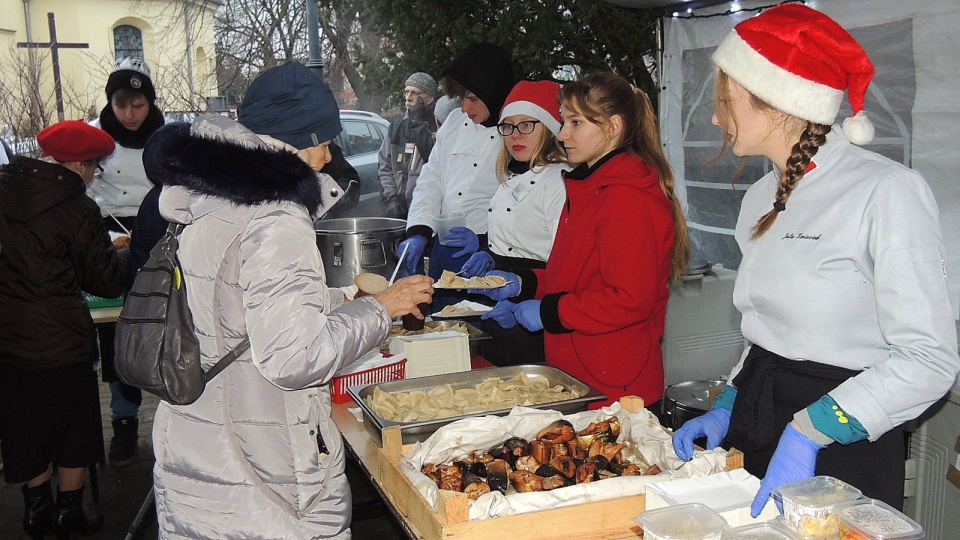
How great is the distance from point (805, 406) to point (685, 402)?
2.03 metres

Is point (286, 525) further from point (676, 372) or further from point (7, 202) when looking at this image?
point (676, 372)

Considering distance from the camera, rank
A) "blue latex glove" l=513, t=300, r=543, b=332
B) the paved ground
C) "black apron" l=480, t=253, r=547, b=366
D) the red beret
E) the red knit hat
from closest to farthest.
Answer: "blue latex glove" l=513, t=300, r=543, b=332
"black apron" l=480, t=253, r=547, b=366
the red knit hat
the red beret
the paved ground

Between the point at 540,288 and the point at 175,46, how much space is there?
11285 mm

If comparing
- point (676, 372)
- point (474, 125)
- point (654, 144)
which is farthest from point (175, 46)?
point (654, 144)

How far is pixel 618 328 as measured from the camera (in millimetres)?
2664

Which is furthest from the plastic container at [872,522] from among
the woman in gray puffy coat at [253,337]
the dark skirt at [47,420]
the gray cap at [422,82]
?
the gray cap at [422,82]

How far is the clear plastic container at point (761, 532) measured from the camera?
1.34 meters

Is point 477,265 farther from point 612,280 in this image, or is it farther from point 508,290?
point 612,280

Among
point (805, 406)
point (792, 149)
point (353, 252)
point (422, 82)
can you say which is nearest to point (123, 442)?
point (353, 252)

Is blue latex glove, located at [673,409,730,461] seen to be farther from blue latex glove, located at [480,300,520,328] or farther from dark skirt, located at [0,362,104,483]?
dark skirt, located at [0,362,104,483]

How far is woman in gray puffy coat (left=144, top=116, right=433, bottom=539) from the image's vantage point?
68.8 inches

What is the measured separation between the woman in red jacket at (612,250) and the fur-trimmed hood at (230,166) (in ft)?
3.57

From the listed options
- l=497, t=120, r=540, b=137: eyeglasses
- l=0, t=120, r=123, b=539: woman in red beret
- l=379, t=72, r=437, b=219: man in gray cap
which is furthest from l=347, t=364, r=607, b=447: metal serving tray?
l=379, t=72, r=437, b=219: man in gray cap

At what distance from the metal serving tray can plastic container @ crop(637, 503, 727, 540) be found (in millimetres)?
929
